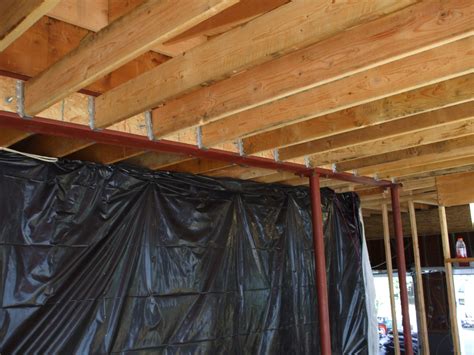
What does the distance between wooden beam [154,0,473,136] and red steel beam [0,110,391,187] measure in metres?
0.30

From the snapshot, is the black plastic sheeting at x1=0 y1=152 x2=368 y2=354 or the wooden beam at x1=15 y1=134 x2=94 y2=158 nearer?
the black plastic sheeting at x1=0 y1=152 x2=368 y2=354

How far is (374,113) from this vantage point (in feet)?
10.2

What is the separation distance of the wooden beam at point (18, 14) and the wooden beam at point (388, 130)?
2.53 metres

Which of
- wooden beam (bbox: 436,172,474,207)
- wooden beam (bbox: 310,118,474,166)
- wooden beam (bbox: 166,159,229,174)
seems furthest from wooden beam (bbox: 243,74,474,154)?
wooden beam (bbox: 436,172,474,207)

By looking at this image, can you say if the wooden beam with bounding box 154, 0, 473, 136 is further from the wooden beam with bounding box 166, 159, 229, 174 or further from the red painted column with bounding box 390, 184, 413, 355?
the red painted column with bounding box 390, 184, 413, 355

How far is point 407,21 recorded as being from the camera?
2.10 metres

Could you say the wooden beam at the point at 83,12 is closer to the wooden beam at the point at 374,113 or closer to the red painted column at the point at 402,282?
the wooden beam at the point at 374,113

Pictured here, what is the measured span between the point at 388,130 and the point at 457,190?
7.25 ft

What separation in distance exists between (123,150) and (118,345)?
4.99ft

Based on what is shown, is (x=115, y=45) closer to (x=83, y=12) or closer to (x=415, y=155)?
(x=83, y=12)

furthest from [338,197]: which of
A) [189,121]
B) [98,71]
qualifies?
[98,71]

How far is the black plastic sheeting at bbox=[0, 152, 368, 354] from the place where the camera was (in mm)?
3309

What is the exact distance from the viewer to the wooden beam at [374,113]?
109 inches

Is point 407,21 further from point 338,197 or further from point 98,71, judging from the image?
point 338,197
